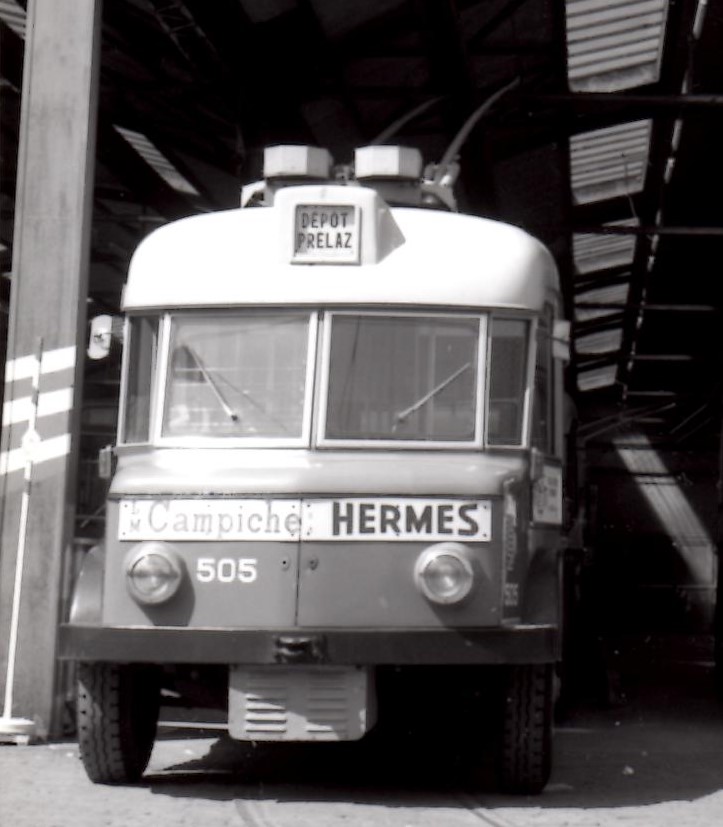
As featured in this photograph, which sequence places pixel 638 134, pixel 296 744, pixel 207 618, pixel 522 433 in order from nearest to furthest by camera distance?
pixel 207 618 → pixel 522 433 → pixel 296 744 → pixel 638 134

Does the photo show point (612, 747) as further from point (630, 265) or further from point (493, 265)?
point (630, 265)

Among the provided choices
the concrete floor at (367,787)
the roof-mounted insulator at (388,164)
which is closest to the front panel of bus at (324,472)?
the concrete floor at (367,787)

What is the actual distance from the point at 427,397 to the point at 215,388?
3.60 feet

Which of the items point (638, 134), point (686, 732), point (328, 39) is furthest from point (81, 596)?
point (638, 134)

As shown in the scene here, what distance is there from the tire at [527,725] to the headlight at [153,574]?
177 centimetres

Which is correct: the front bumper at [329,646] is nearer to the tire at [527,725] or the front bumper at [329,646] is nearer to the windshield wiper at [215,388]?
the tire at [527,725]

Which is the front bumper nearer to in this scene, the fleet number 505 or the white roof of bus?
the fleet number 505

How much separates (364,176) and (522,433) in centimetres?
222

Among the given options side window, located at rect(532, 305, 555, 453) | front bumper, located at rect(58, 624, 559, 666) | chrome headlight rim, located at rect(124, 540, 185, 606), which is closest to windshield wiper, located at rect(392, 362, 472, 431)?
side window, located at rect(532, 305, 555, 453)

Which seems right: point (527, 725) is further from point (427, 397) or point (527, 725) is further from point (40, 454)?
point (40, 454)

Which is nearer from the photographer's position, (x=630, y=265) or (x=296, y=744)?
(x=296, y=744)

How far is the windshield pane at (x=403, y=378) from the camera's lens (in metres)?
9.30

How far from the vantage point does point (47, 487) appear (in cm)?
1145

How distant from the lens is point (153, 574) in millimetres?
8930
